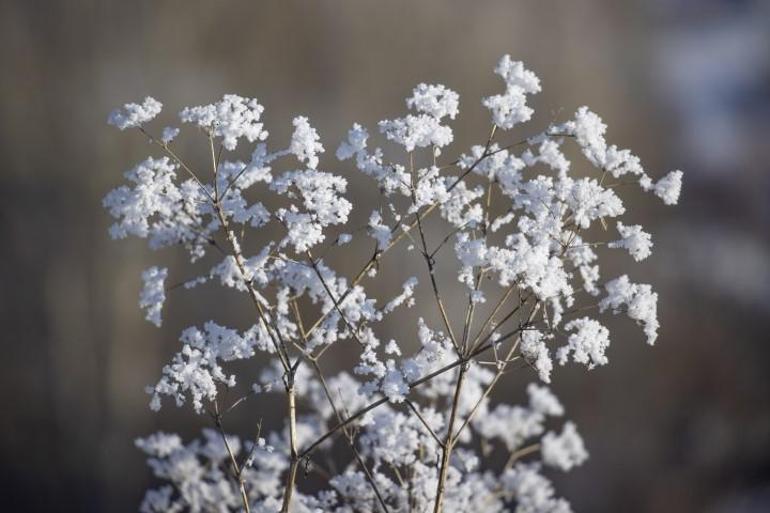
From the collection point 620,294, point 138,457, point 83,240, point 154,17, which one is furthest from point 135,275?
point 620,294

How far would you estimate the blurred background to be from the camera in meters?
2.20

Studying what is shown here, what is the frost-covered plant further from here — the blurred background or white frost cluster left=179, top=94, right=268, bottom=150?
the blurred background

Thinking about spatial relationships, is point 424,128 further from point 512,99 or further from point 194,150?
point 194,150

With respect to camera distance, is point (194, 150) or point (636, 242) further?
point (194, 150)

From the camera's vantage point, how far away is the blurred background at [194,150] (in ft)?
7.23

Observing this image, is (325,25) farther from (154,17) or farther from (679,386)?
(679,386)

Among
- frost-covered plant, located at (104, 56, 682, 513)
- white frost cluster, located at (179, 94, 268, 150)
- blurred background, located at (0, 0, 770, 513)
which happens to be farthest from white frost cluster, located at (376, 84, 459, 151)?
blurred background, located at (0, 0, 770, 513)

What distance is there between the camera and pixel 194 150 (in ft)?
7.20

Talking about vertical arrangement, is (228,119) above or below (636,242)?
above

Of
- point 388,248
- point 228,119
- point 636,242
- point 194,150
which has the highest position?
point 194,150

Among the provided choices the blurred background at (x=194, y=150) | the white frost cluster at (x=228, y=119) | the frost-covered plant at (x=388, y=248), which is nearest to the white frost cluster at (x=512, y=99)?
the frost-covered plant at (x=388, y=248)

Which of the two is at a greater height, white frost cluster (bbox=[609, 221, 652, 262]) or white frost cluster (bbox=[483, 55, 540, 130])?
white frost cluster (bbox=[483, 55, 540, 130])

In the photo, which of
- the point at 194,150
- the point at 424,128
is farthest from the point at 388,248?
the point at 194,150

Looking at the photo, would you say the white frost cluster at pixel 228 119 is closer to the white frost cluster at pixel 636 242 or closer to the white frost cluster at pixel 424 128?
the white frost cluster at pixel 424 128
